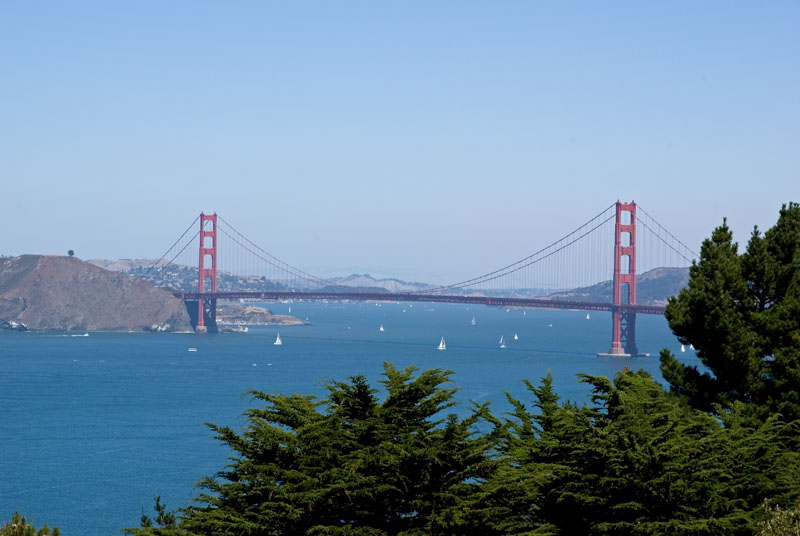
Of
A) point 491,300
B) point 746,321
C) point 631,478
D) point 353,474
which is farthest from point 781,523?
point 491,300

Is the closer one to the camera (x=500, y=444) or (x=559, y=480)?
(x=559, y=480)

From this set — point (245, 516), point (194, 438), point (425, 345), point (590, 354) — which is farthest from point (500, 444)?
point (425, 345)

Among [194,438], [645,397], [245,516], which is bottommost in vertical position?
[194,438]

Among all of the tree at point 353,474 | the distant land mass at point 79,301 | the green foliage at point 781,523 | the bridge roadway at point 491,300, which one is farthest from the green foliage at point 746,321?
the distant land mass at point 79,301

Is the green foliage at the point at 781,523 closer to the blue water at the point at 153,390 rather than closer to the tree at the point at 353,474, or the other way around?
the tree at the point at 353,474

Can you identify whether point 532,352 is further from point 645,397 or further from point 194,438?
point 645,397

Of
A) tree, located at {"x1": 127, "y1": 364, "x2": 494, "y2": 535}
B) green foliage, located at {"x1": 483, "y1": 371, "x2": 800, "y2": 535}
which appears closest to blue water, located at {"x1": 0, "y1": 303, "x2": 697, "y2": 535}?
tree, located at {"x1": 127, "y1": 364, "x2": 494, "y2": 535}

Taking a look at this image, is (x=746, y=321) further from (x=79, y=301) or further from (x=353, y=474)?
(x=79, y=301)
